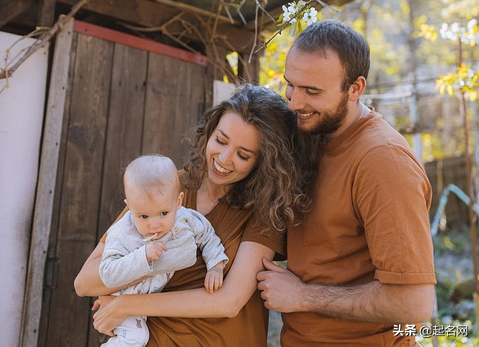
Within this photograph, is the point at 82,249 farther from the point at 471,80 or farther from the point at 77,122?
the point at 471,80

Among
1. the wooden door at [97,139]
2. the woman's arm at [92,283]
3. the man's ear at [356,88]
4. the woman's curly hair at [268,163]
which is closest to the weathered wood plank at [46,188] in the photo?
the wooden door at [97,139]

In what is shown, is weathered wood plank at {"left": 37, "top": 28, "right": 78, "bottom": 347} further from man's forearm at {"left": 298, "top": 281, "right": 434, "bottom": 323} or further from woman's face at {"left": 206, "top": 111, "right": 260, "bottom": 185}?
man's forearm at {"left": 298, "top": 281, "right": 434, "bottom": 323}

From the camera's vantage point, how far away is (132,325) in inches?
81.0

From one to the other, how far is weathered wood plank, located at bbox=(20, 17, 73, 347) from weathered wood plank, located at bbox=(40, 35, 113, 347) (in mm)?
140

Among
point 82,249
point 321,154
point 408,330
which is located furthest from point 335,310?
point 82,249

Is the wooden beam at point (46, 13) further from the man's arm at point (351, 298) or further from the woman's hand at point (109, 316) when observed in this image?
the man's arm at point (351, 298)

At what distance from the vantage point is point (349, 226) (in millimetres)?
2061

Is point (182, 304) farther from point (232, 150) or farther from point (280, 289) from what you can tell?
point (232, 150)

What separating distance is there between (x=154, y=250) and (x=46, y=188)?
4.30ft

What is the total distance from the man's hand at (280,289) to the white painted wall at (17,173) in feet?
4.96

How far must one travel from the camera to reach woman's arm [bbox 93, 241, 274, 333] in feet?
6.64

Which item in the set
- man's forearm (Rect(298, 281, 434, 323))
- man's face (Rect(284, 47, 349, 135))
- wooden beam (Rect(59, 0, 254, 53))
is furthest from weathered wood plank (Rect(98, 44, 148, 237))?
man's forearm (Rect(298, 281, 434, 323))

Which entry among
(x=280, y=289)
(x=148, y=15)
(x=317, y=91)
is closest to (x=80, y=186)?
(x=148, y=15)

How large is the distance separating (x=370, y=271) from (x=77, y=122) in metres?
2.03
